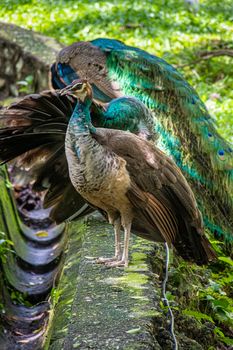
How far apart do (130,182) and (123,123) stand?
1133mm

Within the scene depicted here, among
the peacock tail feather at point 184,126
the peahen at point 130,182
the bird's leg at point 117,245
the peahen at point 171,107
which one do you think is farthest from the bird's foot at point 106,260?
the peacock tail feather at point 184,126

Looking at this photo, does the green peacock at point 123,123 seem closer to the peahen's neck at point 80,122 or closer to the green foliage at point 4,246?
the peahen's neck at point 80,122

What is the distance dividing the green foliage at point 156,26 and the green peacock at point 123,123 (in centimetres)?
271

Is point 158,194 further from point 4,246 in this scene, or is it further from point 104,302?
point 4,246

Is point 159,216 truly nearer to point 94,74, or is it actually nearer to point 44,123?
point 44,123

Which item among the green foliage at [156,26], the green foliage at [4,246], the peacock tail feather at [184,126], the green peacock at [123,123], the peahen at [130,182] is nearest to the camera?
the peahen at [130,182]

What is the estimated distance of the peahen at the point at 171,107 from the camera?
616cm

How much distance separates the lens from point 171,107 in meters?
6.69

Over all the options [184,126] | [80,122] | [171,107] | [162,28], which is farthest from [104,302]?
[162,28]

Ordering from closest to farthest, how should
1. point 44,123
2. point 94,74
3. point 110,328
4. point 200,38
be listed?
1. point 110,328
2. point 44,123
3. point 94,74
4. point 200,38

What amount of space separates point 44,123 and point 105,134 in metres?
Result: 0.48

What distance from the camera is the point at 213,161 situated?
6.30 metres

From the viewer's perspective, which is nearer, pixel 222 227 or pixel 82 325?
pixel 82 325

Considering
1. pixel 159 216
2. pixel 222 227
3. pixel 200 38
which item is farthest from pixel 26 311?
pixel 200 38
